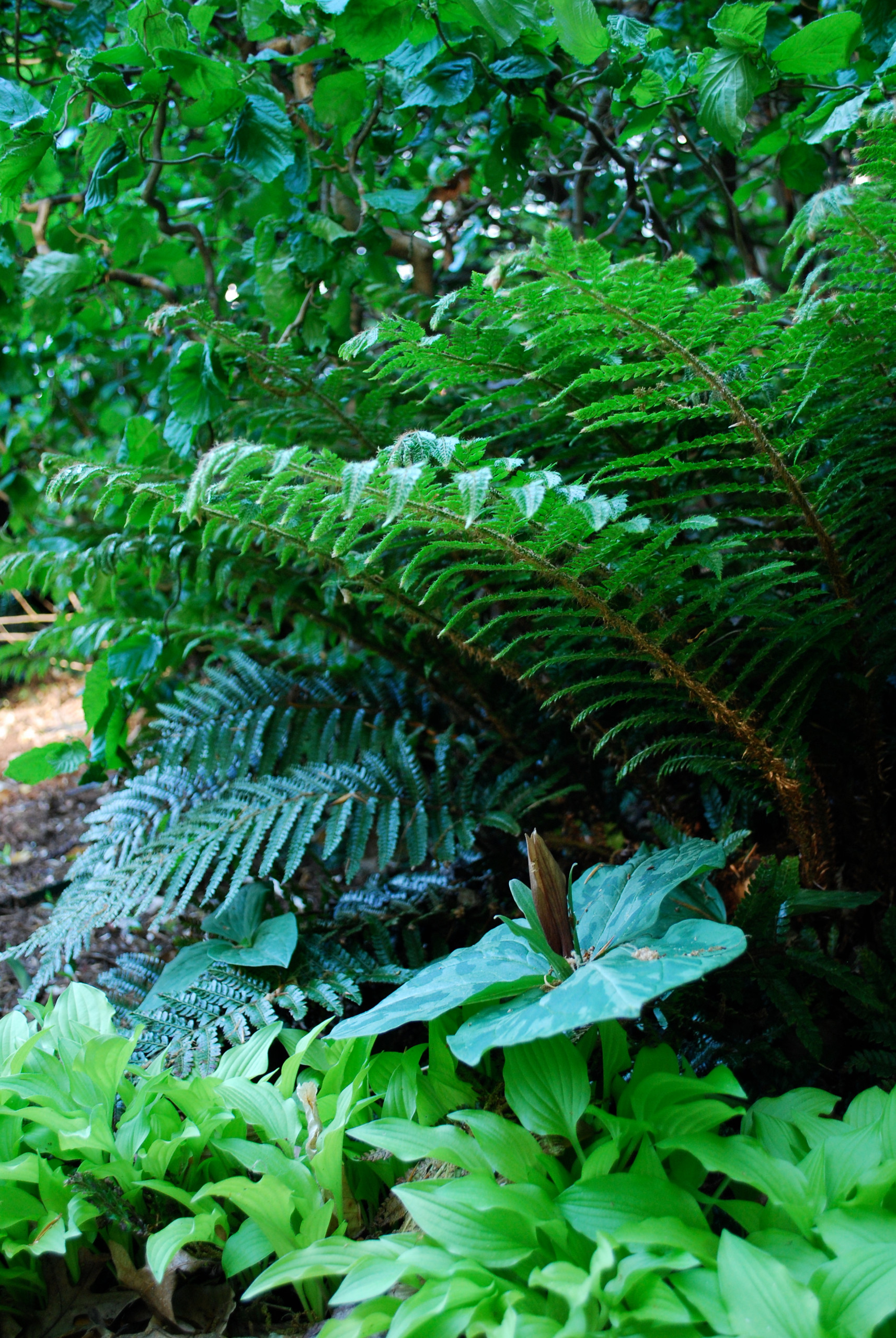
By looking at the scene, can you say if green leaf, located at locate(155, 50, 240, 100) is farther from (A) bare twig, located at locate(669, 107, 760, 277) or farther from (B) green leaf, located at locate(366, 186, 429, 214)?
(A) bare twig, located at locate(669, 107, 760, 277)

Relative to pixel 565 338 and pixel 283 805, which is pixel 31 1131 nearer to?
pixel 283 805

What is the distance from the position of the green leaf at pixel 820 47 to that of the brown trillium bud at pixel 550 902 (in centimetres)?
121

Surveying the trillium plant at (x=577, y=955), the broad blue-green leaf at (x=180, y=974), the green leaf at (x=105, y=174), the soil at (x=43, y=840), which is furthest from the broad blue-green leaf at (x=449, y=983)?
the green leaf at (x=105, y=174)

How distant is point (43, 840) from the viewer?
2.62m

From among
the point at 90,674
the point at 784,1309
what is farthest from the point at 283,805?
the point at 784,1309

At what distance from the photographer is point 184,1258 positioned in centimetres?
98

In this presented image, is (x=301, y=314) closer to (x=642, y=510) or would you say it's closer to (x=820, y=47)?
(x=642, y=510)

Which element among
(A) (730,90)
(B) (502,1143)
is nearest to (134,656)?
(B) (502,1143)

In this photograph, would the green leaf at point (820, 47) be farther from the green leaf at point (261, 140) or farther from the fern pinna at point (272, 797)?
Answer: the fern pinna at point (272, 797)

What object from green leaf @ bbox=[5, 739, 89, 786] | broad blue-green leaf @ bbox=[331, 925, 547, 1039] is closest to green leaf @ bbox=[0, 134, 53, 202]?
green leaf @ bbox=[5, 739, 89, 786]

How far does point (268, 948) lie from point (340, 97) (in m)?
1.51

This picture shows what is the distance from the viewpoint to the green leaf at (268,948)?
1294 mm

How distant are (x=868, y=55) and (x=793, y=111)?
0.16m

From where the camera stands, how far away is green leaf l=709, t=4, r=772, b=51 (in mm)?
1200
